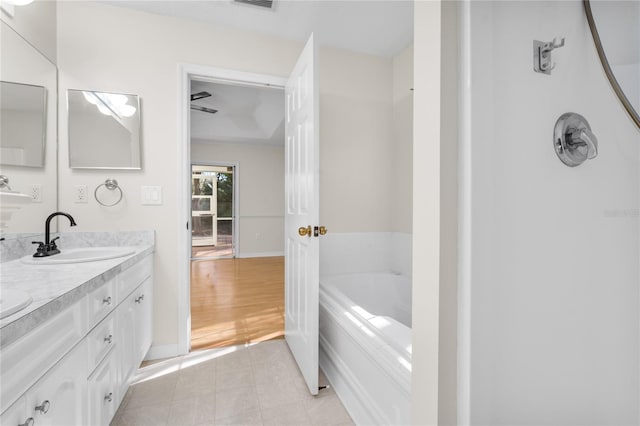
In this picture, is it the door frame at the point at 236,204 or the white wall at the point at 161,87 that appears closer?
the white wall at the point at 161,87

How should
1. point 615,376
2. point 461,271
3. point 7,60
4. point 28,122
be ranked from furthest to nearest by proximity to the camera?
point 28,122 → point 7,60 → point 615,376 → point 461,271

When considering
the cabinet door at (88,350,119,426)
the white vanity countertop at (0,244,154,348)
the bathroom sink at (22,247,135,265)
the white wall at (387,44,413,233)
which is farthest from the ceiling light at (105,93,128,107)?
the white wall at (387,44,413,233)

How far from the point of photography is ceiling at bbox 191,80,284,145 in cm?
359

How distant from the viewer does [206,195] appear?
684 centimetres

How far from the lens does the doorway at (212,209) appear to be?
Result: 6.75m

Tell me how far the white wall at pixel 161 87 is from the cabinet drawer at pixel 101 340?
30.4 inches

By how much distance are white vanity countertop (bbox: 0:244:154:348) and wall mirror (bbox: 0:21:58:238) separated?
32 cm

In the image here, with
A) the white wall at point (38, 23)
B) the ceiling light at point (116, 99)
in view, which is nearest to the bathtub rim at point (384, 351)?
the ceiling light at point (116, 99)

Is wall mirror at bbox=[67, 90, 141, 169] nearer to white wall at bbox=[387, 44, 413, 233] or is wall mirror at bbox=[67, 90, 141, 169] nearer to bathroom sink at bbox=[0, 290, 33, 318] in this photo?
bathroom sink at bbox=[0, 290, 33, 318]

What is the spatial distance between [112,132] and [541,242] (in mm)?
2299

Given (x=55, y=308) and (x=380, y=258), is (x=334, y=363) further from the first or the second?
(x=55, y=308)

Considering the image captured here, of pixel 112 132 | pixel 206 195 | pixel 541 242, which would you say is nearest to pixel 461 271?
pixel 541 242

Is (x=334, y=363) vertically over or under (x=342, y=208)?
under

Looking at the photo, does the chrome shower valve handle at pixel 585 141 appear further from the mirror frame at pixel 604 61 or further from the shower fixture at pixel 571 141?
the mirror frame at pixel 604 61
